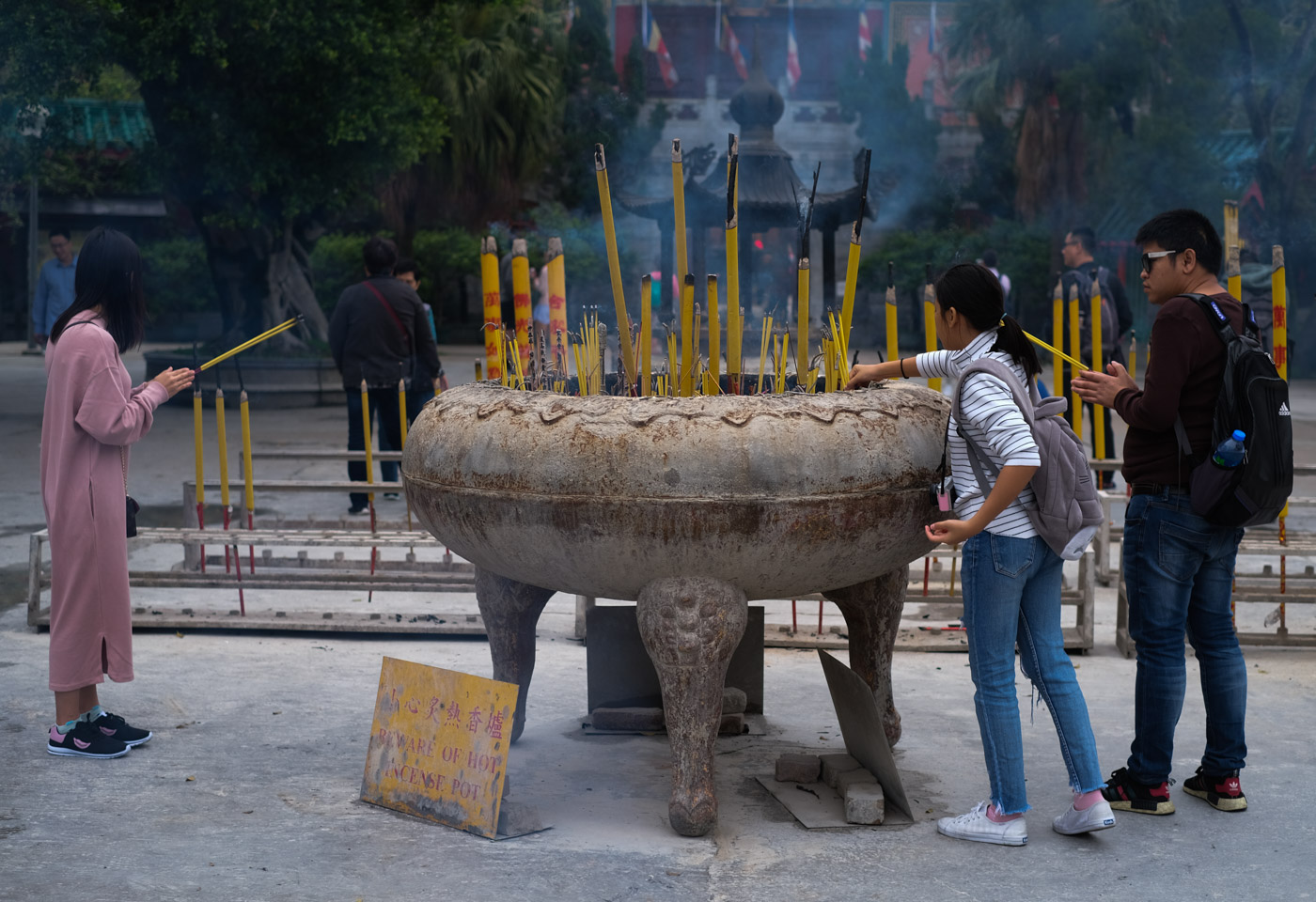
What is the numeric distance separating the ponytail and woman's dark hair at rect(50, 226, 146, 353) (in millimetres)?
2125

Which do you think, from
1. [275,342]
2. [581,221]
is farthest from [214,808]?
[581,221]

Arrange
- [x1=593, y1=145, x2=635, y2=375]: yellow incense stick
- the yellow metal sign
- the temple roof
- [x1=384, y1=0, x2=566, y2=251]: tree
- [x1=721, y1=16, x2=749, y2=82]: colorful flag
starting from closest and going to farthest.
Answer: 1. the yellow metal sign
2. [x1=593, y1=145, x2=635, y2=375]: yellow incense stick
3. the temple roof
4. [x1=384, y1=0, x2=566, y2=251]: tree
5. [x1=721, y1=16, x2=749, y2=82]: colorful flag

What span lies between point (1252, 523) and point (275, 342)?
11571mm

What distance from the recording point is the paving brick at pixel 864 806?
Answer: 2.89 metres

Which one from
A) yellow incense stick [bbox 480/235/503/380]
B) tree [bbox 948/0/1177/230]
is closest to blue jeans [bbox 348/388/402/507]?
yellow incense stick [bbox 480/235/503/380]

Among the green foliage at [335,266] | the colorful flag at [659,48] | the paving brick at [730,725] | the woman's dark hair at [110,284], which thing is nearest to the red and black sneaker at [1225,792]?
the paving brick at [730,725]

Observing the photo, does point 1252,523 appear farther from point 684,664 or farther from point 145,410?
point 145,410

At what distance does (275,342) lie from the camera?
43.0 ft

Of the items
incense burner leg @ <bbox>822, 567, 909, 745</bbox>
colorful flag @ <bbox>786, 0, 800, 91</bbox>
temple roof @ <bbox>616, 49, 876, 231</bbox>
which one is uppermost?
colorful flag @ <bbox>786, 0, 800, 91</bbox>

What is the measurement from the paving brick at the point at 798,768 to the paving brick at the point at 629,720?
0.53m

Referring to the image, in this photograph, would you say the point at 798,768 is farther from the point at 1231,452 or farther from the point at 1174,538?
the point at 1231,452

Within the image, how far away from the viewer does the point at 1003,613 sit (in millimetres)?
2721

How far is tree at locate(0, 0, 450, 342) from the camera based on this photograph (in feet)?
32.6

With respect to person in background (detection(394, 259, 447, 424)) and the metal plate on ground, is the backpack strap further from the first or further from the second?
person in background (detection(394, 259, 447, 424))
